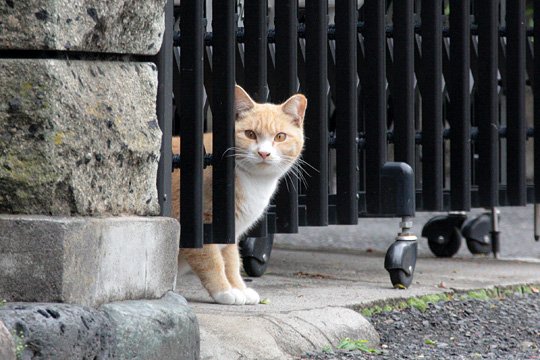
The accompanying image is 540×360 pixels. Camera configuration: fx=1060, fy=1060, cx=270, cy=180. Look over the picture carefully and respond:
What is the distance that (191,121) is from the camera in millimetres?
3461

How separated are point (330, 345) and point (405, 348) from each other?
330mm

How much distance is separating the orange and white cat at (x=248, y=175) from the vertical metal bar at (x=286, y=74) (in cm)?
5

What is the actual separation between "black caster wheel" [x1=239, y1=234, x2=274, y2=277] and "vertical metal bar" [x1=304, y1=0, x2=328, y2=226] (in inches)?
25.3

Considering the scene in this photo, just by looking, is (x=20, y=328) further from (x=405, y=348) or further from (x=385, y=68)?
(x=385, y=68)

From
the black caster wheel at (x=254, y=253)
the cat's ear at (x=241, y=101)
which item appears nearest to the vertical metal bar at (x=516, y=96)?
the black caster wheel at (x=254, y=253)

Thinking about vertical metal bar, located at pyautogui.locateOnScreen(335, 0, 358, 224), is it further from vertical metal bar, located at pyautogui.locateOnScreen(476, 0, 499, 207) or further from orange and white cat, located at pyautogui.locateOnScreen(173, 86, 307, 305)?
vertical metal bar, located at pyautogui.locateOnScreen(476, 0, 499, 207)

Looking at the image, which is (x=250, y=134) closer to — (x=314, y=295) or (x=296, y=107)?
(x=296, y=107)

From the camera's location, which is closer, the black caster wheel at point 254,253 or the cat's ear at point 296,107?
the cat's ear at point 296,107

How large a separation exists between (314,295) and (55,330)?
73.9 inches

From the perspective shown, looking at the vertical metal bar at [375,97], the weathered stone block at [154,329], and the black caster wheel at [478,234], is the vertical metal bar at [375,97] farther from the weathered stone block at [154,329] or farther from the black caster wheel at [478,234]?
the black caster wheel at [478,234]

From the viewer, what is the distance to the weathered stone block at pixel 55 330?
2.33 metres

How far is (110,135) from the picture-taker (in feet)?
9.14

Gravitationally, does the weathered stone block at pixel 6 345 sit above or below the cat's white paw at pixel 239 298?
above

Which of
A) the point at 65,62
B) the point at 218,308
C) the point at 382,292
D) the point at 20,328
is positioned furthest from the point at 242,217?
the point at 20,328
